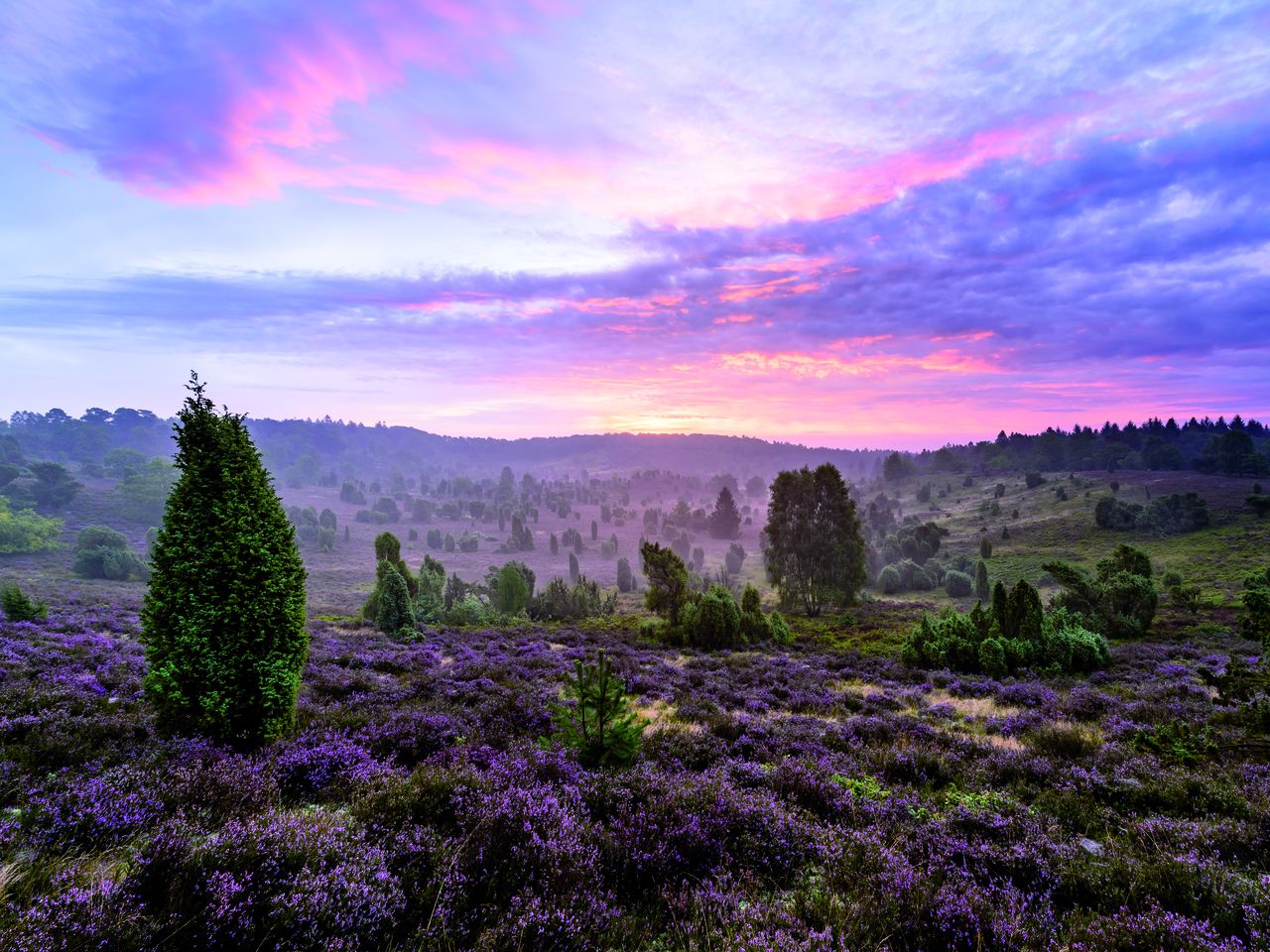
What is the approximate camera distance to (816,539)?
47.7m

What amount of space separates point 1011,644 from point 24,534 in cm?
14063

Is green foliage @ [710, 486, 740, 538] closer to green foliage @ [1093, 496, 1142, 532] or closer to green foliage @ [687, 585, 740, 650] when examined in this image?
green foliage @ [1093, 496, 1142, 532]

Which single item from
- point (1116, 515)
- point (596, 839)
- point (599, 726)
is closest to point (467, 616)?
point (599, 726)

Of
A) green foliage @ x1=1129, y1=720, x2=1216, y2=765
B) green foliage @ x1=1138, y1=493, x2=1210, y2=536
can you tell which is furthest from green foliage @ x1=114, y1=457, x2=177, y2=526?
green foliage @ x1=1138, y1=493, x2=1210, y2=536

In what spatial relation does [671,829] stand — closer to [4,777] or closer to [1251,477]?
[4,777]

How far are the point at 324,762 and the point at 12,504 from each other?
17771cm

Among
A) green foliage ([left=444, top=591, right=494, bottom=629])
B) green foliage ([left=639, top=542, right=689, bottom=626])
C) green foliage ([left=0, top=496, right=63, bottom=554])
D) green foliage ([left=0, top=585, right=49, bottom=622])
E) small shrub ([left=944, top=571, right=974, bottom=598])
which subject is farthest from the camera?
green foliage ([left=0, top=496, right=63, bottom=554])

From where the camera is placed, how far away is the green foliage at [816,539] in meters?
47.4

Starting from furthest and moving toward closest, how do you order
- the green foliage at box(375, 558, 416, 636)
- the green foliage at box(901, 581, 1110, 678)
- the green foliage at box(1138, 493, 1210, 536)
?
the green foliage at box(1138, 493, 1210, 536) → the green foliage at box(375, 558, 416, 636) → the green foliage at box(901, 581, 1110, 678)

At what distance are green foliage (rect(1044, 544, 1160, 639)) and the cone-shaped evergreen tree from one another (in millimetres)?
38256

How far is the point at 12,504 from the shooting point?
114m

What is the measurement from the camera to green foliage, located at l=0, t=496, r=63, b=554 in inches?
3317

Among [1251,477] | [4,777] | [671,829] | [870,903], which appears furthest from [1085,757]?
[1251,477]

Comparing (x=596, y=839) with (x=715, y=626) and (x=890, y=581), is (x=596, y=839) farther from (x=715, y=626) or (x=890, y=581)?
(x=890, y=581)
